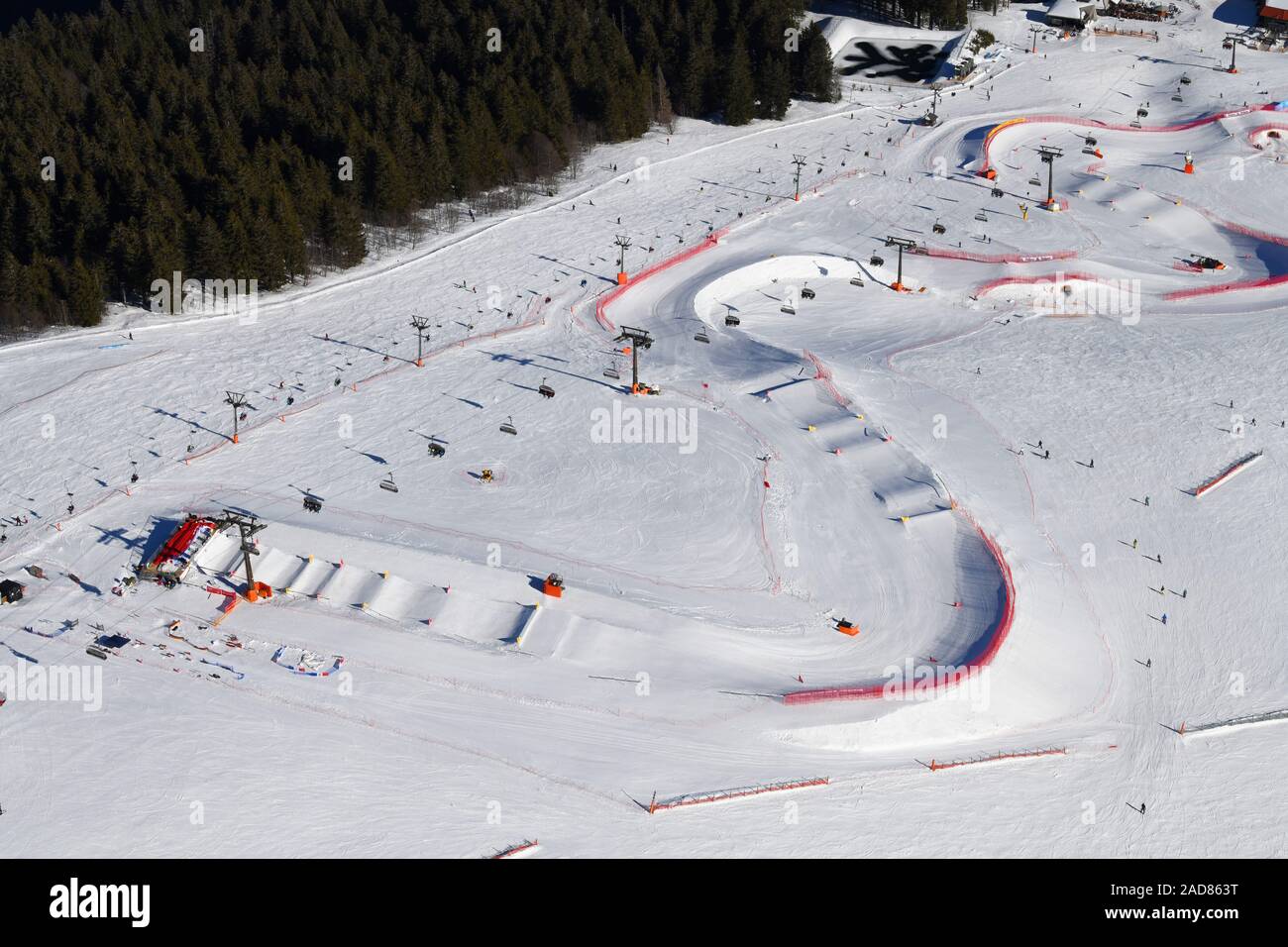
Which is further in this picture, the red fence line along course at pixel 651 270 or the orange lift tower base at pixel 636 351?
the red fence line along course at pixel 651 270

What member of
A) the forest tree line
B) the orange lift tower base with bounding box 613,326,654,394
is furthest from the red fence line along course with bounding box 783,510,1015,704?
the forest tree line

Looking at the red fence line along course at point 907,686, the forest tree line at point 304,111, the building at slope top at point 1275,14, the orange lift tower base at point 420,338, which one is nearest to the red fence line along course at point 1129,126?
the forest tree line at point 304,111

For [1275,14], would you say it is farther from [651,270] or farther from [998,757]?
[998,757]

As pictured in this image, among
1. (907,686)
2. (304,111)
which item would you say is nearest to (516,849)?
(907,686)

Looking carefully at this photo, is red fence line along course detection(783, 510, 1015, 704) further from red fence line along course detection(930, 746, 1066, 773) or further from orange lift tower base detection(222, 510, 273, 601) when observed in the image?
orange lift tower base detection(222, 510, 273, 601)

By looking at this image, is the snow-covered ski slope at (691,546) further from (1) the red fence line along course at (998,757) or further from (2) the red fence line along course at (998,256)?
(2) the red fence line along course at (998,256)
